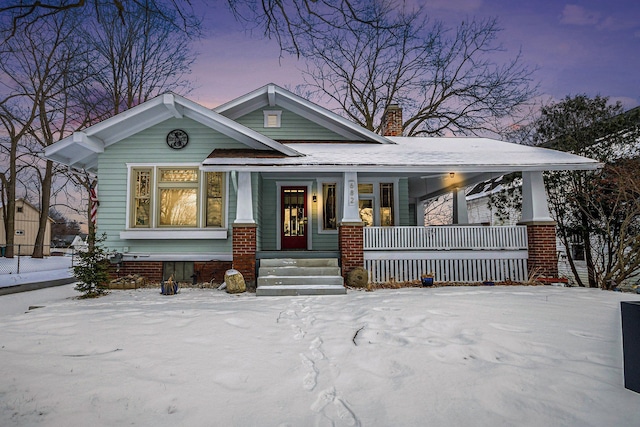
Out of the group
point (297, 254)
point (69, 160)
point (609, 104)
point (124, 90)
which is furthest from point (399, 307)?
point (124, 90)

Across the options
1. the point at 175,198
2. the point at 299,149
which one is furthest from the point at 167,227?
the point at 299,149

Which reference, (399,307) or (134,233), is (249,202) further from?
(399,307)

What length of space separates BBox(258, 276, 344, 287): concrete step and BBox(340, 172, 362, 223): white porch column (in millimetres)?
1690

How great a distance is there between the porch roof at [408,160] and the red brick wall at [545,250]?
1549 mm

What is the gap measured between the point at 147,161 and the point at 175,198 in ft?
4.20

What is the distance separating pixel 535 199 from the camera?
927 cm

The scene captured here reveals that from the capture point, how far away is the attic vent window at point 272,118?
1145 centimetres

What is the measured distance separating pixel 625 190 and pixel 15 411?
12973 millimetres

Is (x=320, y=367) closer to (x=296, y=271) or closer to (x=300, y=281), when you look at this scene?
(x=300, y=281)

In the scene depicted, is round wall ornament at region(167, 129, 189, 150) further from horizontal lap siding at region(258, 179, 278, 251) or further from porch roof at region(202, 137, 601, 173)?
horizontal lap siding at region(258, 179, 278, 251)

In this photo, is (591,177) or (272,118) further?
(272,118)

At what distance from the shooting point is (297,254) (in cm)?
930

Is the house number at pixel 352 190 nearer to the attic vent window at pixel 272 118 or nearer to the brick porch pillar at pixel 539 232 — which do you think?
the attic vent window at pixel 272 118

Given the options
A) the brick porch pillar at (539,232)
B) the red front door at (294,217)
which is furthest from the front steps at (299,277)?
the brick porch pillar at (539,232)
